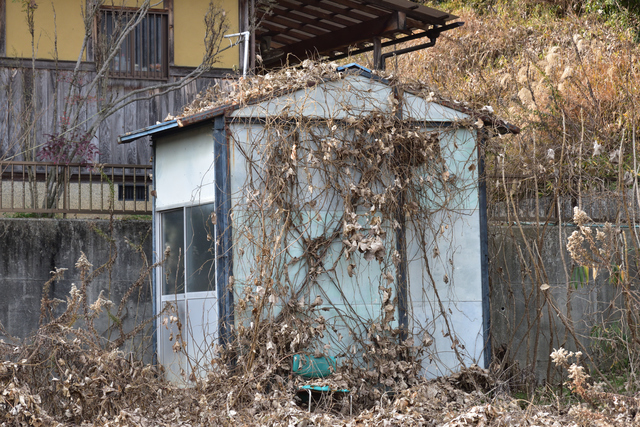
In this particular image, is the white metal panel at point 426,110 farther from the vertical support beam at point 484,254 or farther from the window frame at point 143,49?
the window frame at point 143,49

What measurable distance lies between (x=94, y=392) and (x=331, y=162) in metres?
3.01

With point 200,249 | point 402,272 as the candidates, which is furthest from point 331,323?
point 200,249

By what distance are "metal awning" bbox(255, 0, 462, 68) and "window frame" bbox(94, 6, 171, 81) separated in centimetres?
153

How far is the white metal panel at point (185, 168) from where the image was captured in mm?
6734

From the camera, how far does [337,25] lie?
459 inches

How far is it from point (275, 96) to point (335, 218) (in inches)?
53.3

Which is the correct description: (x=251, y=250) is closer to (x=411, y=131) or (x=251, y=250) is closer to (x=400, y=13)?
(x=411, y=131)

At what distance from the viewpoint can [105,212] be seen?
847 centimetres

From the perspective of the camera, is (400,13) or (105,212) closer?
(105,212)

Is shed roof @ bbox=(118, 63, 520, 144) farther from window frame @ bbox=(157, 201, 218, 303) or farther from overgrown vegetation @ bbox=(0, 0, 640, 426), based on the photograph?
window frame @ bbox=(157, 201, 218, 303)

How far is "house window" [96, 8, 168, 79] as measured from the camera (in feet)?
33.9

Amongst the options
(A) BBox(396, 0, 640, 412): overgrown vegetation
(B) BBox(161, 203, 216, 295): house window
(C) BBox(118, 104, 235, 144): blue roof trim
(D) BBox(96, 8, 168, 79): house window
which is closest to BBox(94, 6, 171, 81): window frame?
(D) BBox(96, 8, 168, 79): house window

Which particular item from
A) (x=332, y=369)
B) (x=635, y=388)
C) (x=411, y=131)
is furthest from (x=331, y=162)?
(x=635, y=388)

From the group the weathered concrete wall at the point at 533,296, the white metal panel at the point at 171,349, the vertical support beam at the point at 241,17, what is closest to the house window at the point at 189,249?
the white metal panel at the point at 171,349
